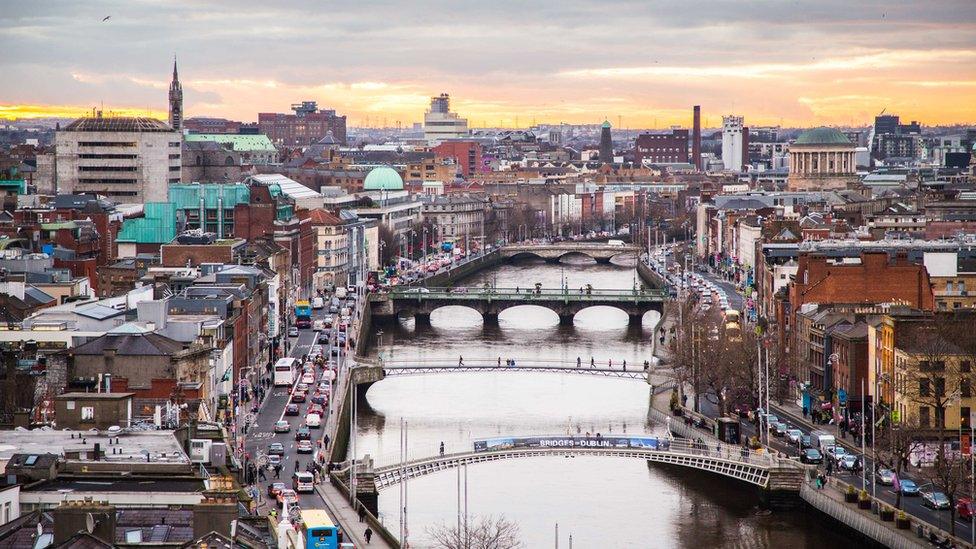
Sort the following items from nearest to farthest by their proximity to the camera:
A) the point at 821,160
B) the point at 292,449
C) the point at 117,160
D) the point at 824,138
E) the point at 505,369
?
the point at 292,449
the point at 505,369
the point at 117,160
the point at 821,160
the point at 824,138

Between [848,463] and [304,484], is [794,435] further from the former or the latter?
[304,484]

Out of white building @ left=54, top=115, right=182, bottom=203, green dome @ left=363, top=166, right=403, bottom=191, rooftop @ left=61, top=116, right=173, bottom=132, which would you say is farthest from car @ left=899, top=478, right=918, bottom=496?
green dome @ left=363, top=166, right=403, bottom=191

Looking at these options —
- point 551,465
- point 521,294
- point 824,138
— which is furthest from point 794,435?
point 824,138

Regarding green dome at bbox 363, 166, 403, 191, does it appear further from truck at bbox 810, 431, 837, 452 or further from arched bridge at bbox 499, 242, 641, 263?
truck at bbox 810, 431, 837, 452

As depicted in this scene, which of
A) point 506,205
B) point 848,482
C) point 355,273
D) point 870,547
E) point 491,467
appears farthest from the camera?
point 506,205

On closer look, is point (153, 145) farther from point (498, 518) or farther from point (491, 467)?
point (498, 518)

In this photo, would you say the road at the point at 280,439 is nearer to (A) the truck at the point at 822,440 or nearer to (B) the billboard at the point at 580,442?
(B) the billboard at the point at 580,442

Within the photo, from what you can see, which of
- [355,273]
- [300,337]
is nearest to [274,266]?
[300,337]
